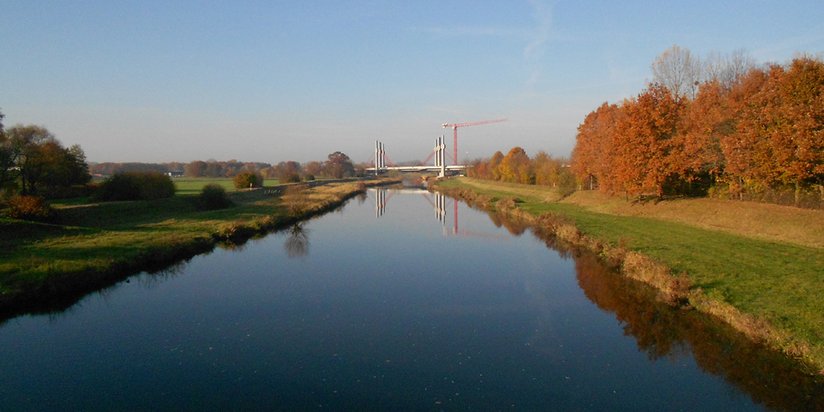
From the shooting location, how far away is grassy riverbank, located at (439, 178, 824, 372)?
9.64 metres

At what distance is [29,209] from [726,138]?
30914 millimetres

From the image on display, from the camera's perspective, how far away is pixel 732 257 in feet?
48.0

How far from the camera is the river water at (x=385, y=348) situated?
7754 mm

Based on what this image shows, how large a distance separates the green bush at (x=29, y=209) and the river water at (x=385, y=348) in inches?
324

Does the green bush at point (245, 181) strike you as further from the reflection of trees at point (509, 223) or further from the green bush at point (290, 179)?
the reflection of trees at point (509, 223)

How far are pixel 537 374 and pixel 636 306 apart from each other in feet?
18.0

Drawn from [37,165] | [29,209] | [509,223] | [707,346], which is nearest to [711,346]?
[707,346]

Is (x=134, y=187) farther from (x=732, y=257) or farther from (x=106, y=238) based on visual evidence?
(x=732, y=257)

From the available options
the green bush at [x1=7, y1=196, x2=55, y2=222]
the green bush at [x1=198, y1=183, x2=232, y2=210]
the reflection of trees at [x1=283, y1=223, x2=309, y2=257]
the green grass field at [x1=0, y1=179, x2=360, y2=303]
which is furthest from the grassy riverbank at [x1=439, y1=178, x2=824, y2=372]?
the green bush at [x1=7, y1=196, x2=55, y2=222]

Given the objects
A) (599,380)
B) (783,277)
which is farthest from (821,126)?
(599,380)

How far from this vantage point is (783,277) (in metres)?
12.0

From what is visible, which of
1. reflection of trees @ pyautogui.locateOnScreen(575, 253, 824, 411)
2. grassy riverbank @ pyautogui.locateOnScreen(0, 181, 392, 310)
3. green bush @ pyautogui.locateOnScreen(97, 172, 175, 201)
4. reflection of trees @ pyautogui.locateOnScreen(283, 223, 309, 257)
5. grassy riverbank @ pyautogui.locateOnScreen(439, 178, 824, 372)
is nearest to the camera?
reflection of trees @ pyautogui.locateOnScreen(575, 253, 824, 411)

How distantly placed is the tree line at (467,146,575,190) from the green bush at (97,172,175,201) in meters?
32.6

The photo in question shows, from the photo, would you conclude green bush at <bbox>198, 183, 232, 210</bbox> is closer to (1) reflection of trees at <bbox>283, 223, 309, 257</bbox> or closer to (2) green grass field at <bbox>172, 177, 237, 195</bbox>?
(2) green grass field at <bbox>172, 177, 237, 195</bbox>
